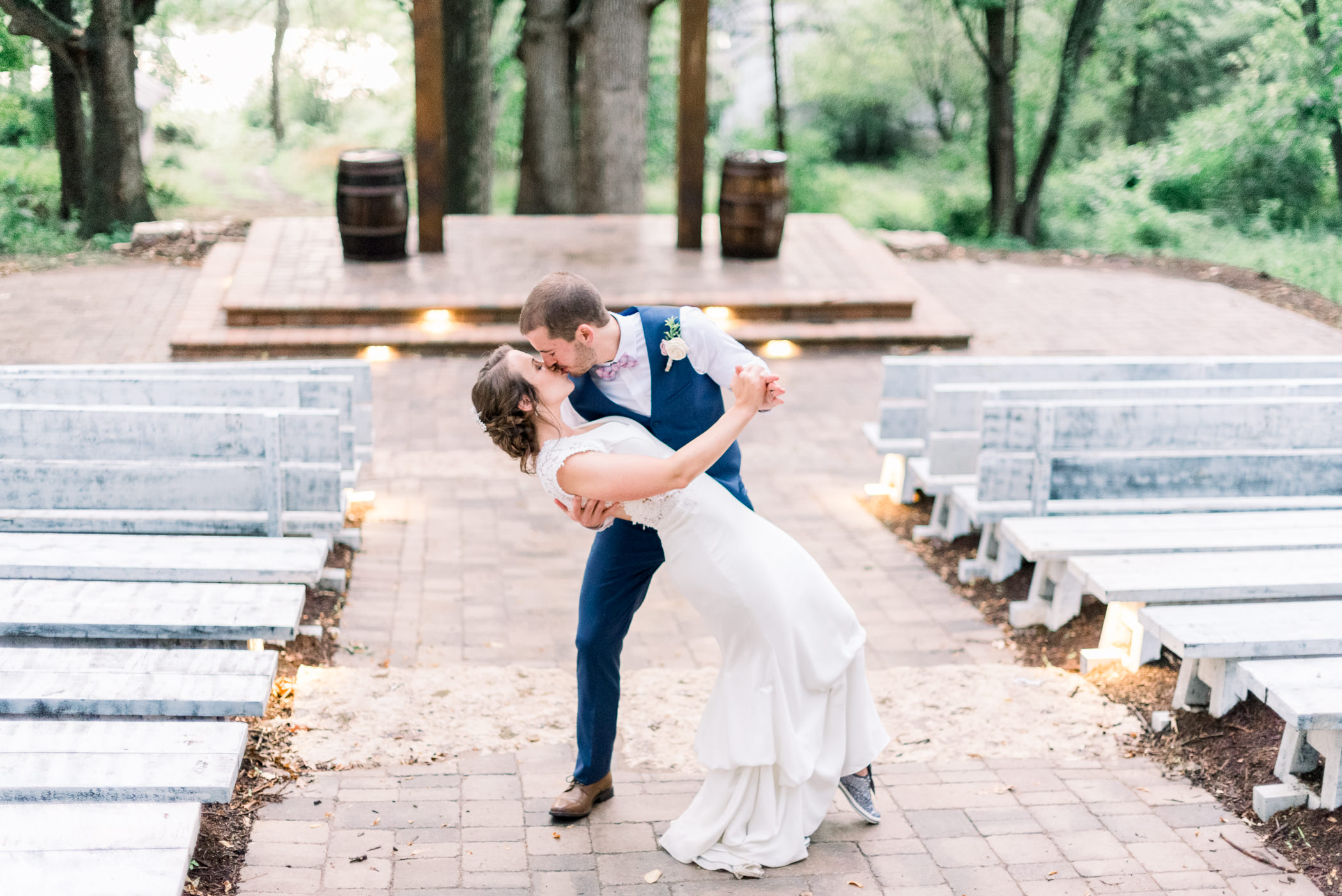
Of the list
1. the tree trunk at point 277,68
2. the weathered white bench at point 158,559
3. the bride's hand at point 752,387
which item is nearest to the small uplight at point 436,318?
the weathered white bench at point 158,559

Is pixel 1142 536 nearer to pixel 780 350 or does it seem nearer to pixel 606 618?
pixel 606 618

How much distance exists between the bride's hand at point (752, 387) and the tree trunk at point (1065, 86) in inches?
577

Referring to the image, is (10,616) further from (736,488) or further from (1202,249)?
(1202,249)

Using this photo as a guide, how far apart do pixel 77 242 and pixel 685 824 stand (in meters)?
12.0

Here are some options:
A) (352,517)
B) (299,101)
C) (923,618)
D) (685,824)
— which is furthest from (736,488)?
(299,101)

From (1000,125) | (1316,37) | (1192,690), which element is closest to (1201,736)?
(1192,690)

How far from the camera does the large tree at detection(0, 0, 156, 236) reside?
494 inches

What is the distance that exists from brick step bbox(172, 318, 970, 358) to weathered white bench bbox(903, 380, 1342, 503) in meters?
3.45

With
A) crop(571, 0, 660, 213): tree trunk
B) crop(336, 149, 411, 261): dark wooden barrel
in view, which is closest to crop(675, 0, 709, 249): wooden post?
crop(336, 149, 411, 261): dark wooden barrel

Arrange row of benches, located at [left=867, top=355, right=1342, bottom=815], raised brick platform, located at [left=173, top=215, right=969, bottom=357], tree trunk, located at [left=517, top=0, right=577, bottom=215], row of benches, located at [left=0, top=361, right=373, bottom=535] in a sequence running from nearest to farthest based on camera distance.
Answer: row of benches, located at [left=867, top=355, right=1342, bottom=815] → row of benches, located at [left=0, top=361, right=373, bottom=535] → raised brick platform, located at [left=173, top=215, right=969, bottom=357] → tree trunk, located at [left=517, top=0, right=577, bottom=215]

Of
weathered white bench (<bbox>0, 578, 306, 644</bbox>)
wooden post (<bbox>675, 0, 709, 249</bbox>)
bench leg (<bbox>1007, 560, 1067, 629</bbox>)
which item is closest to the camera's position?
weathered white bench (<bbox>0, 578, 306, 644</bbox>)

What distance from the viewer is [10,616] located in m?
3.79

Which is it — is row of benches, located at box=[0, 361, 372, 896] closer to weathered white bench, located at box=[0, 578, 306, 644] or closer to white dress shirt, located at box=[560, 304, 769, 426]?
weathered white bench, located at box=[0, 578, 306, 644]

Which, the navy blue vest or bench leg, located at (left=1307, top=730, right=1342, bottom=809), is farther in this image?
bench leg, located at (left=1307, top=730, right=1342, bottom=809)
